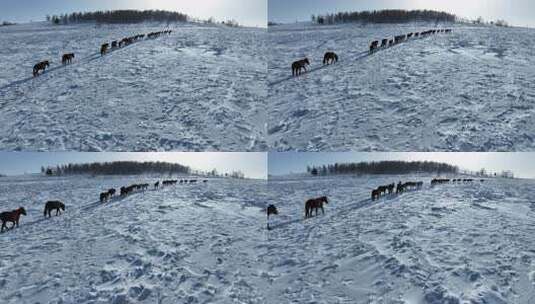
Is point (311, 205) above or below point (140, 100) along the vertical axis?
below

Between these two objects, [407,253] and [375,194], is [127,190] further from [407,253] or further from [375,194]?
[407,253]

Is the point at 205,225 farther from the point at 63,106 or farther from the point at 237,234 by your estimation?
the point at 63,106

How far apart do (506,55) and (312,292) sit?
61.5 ft

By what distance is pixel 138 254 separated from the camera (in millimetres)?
10477

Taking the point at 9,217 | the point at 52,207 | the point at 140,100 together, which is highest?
the point at 140,100

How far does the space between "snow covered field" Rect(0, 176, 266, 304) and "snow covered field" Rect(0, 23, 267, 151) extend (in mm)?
2419

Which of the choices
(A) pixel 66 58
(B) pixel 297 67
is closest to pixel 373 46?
(B) pixel 297 67

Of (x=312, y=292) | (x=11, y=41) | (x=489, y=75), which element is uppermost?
(x=11, y=41)

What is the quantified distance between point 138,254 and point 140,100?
724 cm

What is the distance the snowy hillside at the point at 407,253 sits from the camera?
865 centimetres

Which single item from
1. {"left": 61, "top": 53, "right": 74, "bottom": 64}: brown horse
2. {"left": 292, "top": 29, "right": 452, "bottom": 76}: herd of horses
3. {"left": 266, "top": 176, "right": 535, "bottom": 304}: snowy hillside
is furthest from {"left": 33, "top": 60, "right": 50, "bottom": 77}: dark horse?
{"left": 266, "top": 176, "right": 535, "bottom": 304}: snowy hillside

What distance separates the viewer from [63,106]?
15.8 metres

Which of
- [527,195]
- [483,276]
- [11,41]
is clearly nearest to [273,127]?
[483,276]

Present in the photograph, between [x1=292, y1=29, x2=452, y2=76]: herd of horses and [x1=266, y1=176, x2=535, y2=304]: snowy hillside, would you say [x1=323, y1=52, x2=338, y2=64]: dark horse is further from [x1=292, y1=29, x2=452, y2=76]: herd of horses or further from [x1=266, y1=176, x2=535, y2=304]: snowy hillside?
[x1=266, y1=176, x2=535, y2=304]: snowy hillside
